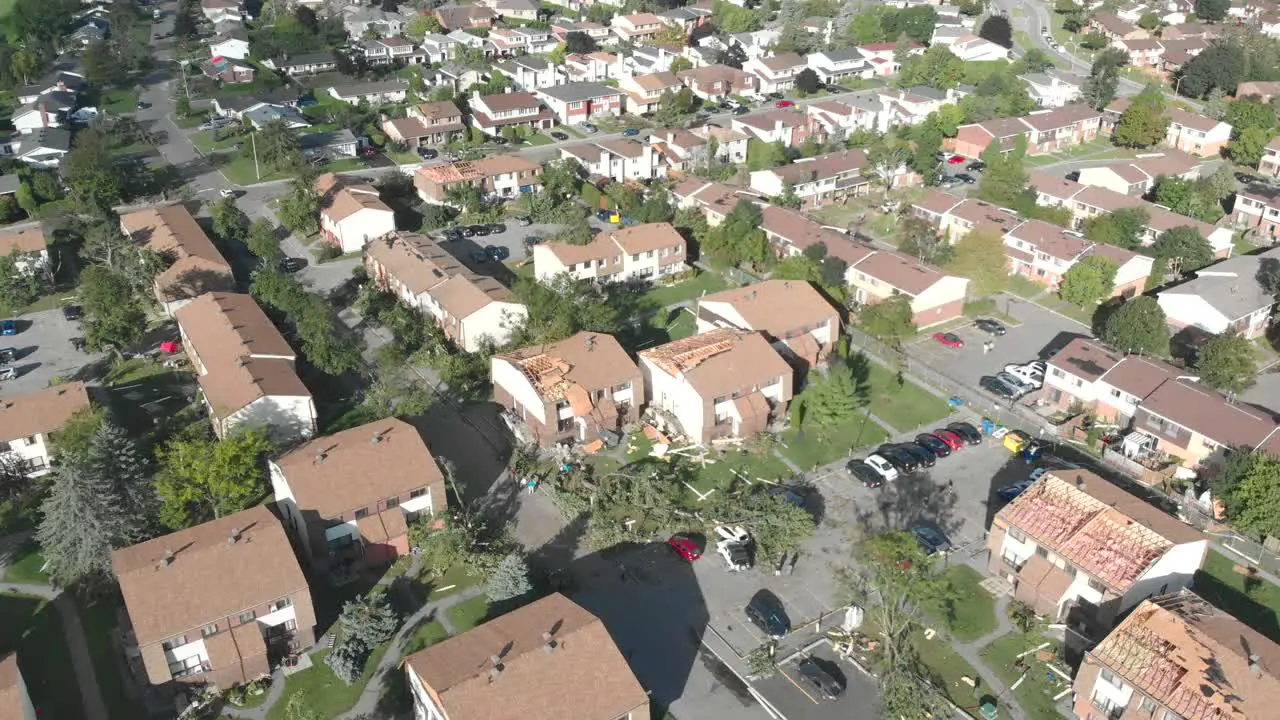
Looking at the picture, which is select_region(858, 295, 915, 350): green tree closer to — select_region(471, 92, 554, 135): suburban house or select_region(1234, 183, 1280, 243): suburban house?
select_region(1234, 183, 1280, 243): suburban house

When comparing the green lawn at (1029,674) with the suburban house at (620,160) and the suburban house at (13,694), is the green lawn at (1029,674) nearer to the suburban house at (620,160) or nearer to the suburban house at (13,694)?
the suburban house at (13,694)

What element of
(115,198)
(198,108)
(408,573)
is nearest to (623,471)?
(408,573)

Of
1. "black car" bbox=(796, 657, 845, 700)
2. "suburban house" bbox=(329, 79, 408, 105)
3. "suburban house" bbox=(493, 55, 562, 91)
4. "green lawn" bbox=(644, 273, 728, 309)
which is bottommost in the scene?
"suburban house" bbox=(329, 79, 408, 105)

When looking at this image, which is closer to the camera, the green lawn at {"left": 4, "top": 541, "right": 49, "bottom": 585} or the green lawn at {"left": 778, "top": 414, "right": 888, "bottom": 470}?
the green lawn at {"left": 4, "top": 541, "right": 49, "bottom": 585}

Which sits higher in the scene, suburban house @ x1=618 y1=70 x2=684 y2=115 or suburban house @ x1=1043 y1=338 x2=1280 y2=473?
suburban house @ x1=1043 y1=338 x2=1280 y2=473

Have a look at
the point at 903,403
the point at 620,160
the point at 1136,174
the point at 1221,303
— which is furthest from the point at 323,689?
the point at 1136,174

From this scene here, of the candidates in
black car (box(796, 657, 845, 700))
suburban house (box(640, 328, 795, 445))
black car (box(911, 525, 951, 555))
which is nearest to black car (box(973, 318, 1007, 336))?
suburban house (box(640, 328, 795, 445))

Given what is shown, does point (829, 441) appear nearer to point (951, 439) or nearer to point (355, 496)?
point (951, 439)
